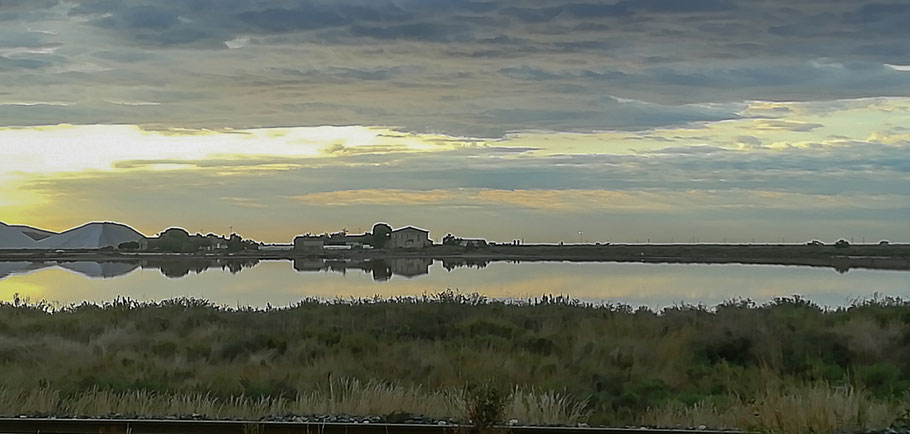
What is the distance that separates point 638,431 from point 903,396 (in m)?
5.23

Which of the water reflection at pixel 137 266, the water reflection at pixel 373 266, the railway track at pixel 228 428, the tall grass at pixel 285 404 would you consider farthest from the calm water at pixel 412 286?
the railway track at pixel 228 428

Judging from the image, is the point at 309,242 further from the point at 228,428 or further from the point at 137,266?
the point at 228,428

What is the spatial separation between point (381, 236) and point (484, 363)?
236 ft

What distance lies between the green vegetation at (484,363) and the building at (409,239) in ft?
201

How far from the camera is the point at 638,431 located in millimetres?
9367

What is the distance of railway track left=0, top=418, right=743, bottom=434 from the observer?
9.32m

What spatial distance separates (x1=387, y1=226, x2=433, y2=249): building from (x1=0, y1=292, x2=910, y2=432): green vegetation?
61204mm

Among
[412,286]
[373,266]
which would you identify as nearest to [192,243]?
[373,266]

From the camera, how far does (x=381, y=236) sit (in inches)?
3423

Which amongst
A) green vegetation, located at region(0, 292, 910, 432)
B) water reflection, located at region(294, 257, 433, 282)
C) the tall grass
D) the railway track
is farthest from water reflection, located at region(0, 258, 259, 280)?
the railway track

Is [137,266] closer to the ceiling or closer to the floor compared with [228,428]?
closer to the ceiling

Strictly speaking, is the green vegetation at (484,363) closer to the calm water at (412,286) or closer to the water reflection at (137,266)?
the calm water at (412,286)

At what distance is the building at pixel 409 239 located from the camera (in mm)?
85938

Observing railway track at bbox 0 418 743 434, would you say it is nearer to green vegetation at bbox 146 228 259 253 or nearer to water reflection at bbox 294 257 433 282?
water reflection at bbox 294 257 433 282
